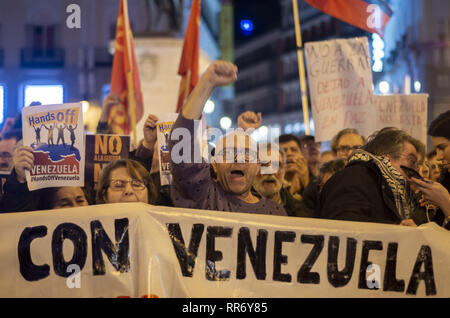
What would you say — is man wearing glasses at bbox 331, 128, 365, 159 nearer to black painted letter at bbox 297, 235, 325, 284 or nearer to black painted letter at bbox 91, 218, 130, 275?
black painted letter at bbox 297, 235, 325, 284

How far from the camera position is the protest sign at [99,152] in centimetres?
568

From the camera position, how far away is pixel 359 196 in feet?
13.8

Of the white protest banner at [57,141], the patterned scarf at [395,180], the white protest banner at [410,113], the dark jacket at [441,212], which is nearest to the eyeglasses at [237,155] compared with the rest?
the patterned scarf at [395,180]

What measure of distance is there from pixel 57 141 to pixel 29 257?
56.2 inches

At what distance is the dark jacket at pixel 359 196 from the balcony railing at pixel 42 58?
34.9m

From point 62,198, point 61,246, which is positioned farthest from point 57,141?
point 61,246

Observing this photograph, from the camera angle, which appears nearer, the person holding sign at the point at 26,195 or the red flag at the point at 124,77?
the person holding sign at the point at 26,195

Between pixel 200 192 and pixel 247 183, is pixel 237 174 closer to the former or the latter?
pixel 247 183

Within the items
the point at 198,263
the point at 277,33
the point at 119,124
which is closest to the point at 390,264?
the point at 198,263

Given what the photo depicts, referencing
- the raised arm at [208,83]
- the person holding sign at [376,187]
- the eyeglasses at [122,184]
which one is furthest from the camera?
the eyeglasses at [122,184]

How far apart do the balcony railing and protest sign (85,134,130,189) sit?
3312 centimetres

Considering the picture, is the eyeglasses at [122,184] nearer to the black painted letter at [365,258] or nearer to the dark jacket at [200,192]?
the dark jacket at [200,192]

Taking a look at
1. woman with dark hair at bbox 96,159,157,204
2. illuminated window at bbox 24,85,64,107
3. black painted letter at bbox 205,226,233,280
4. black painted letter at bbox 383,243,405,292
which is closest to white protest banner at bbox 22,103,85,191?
woman with dark hair at bbox 96,159,157,204

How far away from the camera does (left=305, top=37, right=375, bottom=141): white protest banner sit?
8023mm
